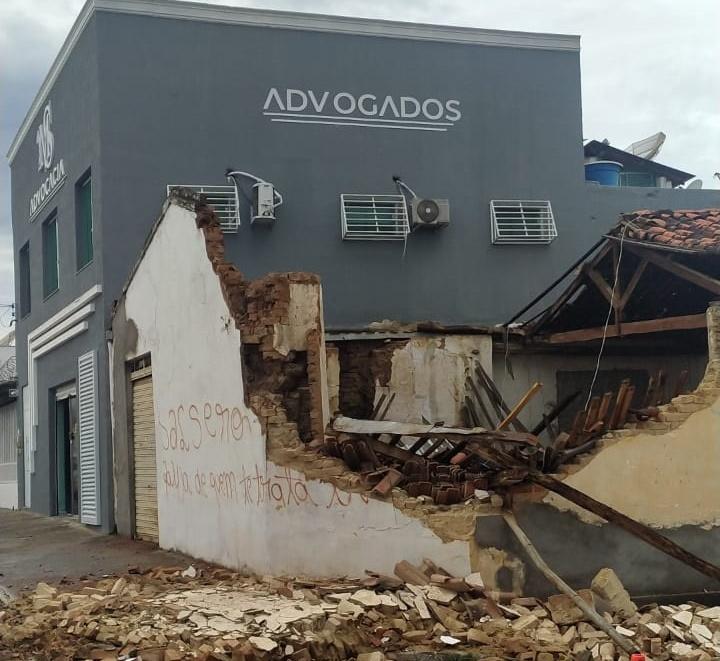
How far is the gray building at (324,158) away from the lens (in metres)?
15.4

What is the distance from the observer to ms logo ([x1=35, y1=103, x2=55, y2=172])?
18.2 metres

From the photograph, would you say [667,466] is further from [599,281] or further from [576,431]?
[599,281]

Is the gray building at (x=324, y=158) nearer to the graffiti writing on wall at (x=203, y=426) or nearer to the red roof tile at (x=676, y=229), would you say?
the graffiti writing on wall at (x=203, y=426)

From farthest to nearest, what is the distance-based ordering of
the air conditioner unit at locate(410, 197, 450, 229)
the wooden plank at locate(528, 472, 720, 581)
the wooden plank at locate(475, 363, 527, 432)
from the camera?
the air conditioner unit at locate(410, 197, 450, 229) → the wooden plank at locate(475, 363, 527, 432) → the wooden plank at locate(528, 472, 720, 581)

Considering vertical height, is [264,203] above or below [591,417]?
above

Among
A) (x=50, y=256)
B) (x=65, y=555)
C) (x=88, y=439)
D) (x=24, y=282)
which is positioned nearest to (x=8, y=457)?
(x=24, y=282)

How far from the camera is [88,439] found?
15.9m

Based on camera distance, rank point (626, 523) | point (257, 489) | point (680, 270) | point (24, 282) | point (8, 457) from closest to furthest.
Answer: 1. point (626, 523)
2. point (257, 489)
3. point (680, 270)
4. point (24, 282)
5. point (8, 457)

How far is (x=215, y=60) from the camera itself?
1585 centimetres

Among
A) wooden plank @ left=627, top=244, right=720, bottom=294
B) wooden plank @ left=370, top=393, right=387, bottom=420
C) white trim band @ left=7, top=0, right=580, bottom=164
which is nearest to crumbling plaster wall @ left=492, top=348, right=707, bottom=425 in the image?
wooden plank @ left=370, top=393, right=387, bottom=420

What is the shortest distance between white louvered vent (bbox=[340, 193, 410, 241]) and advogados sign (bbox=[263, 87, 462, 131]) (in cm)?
129

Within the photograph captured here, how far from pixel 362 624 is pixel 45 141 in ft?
46.3

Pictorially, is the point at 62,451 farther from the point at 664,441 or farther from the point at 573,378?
the point at 664,441

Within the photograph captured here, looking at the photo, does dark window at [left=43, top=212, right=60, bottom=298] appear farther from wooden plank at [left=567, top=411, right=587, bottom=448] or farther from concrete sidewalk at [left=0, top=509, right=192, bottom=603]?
wooden plank at [left=567, top=411, right=587, bottom=448]
